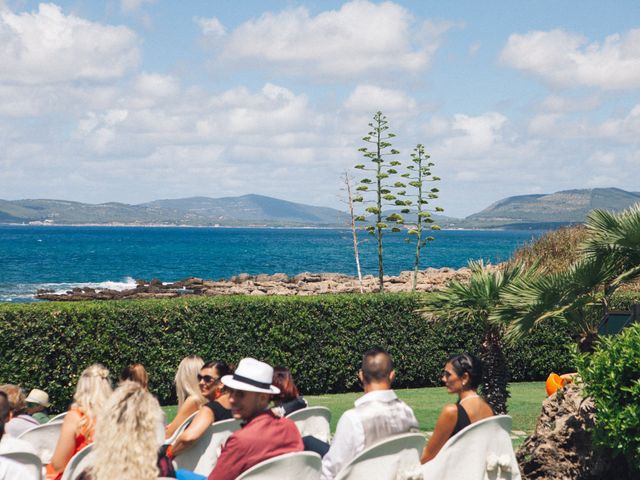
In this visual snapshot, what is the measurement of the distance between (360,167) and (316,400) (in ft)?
39.5

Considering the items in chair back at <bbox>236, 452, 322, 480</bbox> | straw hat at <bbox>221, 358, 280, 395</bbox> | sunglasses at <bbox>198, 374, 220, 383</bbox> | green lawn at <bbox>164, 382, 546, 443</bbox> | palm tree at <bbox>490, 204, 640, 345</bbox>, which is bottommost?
green lawn at <bbox>164, 382, 546, 443</bbox>

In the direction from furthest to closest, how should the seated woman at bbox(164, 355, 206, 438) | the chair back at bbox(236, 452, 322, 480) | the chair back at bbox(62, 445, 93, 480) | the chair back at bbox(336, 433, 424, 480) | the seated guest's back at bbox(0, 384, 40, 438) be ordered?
the seated woman at bbox(164, 355, 206, 438) < the seated guest's back at bbox(0, 384, 40, 438) < the chair back at bbox(62, 445, 93, 480) < the chair back at bbox(336, 433, 424, 480) < the chair back at bbox(236, 452, 322, 480)

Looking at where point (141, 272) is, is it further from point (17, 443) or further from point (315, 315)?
point (17, 443)

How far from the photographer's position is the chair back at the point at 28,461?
493 cm

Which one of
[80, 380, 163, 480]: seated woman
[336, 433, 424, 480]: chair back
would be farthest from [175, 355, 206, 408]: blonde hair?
[80, 380, 163, 480]: seated woman

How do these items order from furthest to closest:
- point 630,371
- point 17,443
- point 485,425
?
1. point 630,371
2. point 485,425
3. point 17,443

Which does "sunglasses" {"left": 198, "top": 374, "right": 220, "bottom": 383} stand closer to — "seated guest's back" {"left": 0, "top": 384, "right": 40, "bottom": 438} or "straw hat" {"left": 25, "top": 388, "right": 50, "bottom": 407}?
"seated guest's back" {"left": 0, "top": 384, "right": 40, "bottom": 438}

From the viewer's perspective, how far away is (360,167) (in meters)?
26.1

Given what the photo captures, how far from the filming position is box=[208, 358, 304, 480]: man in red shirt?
5.12 meters

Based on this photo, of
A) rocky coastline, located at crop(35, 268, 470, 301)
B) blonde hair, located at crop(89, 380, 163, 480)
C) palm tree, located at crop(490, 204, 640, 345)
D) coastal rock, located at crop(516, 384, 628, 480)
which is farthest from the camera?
rocky coastline, located at crop(35, 268, 470, 301)

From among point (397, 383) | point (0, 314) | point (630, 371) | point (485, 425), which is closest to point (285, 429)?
point (485, 425)

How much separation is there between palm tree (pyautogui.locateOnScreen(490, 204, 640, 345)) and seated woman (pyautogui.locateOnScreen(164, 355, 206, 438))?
12.6ft

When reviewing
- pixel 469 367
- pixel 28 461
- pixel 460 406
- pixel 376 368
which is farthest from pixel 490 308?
pixel 28 461

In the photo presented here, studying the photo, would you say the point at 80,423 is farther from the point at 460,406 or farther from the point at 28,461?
the point at 460,406
